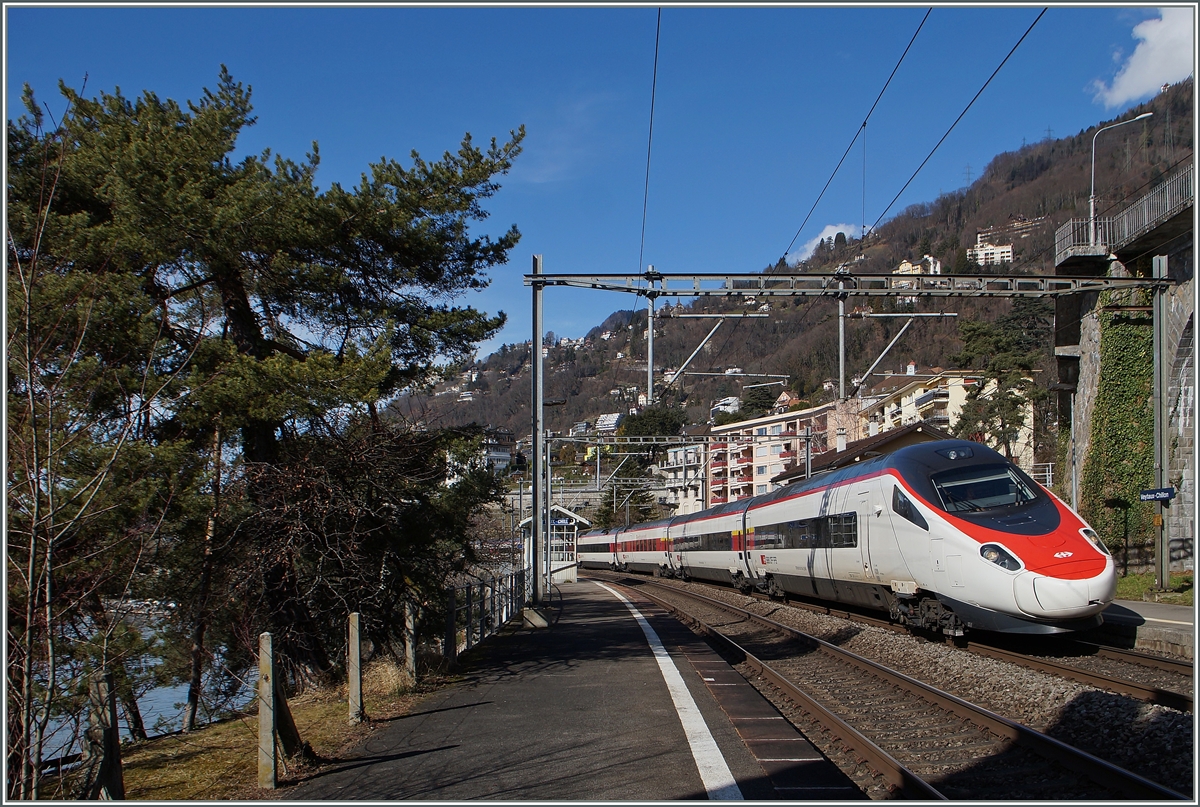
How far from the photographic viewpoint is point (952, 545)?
40.8ft

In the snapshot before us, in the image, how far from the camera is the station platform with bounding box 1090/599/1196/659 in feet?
41.4

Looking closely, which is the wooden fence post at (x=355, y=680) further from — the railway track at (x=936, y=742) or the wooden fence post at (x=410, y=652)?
the railway track at (x=936, y=742)

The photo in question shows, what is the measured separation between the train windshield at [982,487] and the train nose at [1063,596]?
1.63 meters

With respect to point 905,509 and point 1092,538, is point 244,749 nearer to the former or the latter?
point 905,509

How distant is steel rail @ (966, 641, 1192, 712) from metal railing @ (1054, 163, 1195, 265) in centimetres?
1385

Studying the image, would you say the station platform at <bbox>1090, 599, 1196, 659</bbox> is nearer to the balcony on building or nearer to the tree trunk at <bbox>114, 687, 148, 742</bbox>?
the tree trunk at <bbox>114, 687, 148, 742</bbox>

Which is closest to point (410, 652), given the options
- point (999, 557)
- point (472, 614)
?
point (472, 614)

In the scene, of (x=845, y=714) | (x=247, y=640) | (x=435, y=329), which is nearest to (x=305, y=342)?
(x=435, y=329)

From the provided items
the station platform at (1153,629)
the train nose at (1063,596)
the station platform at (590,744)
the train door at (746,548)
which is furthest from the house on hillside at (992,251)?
the station platform at (590,744)

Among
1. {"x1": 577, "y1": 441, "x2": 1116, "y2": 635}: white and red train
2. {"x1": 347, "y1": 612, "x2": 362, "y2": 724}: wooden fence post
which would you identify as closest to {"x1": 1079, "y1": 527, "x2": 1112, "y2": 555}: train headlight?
{"x1": 577, "y1": 441, "x2": 1116, "y2": 635}: white and red train

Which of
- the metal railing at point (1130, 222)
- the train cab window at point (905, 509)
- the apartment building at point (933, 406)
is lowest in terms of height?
the train cab window at point (905, 509)

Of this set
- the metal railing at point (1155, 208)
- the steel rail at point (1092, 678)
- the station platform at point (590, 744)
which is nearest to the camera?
the station platform at point (590, 744)

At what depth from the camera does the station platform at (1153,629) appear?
12.6 meters

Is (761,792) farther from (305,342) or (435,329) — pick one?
(305,342)
